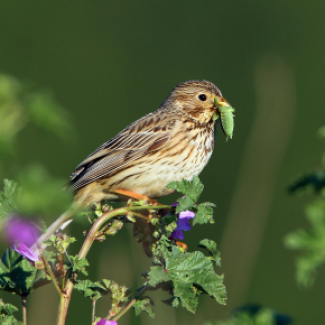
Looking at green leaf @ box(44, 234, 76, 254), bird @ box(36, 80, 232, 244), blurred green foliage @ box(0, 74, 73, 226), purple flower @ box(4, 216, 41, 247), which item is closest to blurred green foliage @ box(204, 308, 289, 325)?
blurred green foliage @ box(0, 74, 73, 226)

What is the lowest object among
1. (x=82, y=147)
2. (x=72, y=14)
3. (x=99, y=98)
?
(x=82, y=147)

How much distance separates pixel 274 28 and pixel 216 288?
15.1 metres

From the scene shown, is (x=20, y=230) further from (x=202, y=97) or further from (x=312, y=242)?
(x=202, y=97)

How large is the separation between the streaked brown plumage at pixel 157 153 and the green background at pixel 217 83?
0.46 m

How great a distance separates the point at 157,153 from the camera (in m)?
4.70

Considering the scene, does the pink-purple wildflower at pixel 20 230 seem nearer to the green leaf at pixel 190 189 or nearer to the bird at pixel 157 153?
the green leaf at pixel 190 189

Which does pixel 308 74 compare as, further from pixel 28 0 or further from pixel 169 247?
pixel 169 247

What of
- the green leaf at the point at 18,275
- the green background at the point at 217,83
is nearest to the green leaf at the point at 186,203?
the green leaf at the point at 18,275

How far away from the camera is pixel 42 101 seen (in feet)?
6.68

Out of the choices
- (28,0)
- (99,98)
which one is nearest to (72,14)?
(28,0)

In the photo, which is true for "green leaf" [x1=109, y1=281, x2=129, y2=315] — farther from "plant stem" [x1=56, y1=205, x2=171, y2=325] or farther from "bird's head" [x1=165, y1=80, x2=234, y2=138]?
"bird's head" [x1=165, y1=80, x2=234, y2=138]

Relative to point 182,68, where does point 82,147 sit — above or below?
below

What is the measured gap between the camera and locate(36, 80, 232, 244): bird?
4.55 metres

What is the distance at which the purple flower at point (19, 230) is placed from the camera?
5.37 ft
